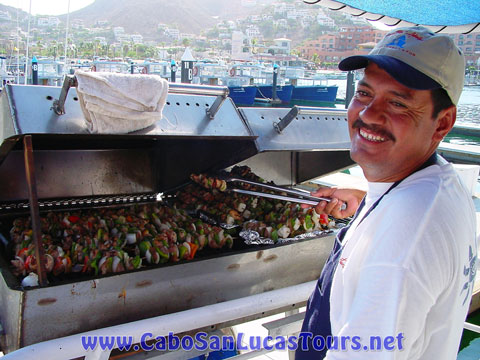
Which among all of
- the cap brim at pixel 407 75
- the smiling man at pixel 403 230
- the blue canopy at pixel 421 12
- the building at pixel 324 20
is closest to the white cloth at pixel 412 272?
the smiling man at pixel 403 230

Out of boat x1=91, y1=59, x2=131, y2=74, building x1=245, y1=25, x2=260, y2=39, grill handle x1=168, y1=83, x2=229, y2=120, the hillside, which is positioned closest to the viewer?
grill handle x1=168, y1=83, x2=229, y2=120

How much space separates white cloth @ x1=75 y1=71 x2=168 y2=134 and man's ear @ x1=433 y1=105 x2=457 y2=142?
3.51 feet

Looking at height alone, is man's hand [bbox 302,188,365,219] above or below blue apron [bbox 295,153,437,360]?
above

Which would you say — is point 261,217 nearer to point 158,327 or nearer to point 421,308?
point 158,327

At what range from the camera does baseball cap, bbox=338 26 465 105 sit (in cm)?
109

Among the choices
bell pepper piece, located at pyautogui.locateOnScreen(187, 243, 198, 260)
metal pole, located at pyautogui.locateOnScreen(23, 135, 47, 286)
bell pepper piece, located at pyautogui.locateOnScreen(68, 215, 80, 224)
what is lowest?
bell pepper piece, located at pyautogui.locateOnScreen(187, 243, 198, 260)

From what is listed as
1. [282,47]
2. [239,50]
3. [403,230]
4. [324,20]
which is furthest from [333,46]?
[403,230]

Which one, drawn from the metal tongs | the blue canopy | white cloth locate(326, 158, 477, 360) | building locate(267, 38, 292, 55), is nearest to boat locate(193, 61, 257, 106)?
the blue canopy

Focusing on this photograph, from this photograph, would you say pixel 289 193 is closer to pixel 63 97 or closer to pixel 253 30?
pixel 63 97

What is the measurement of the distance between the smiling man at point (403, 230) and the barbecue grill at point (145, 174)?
2.40 feet

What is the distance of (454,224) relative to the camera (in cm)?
101

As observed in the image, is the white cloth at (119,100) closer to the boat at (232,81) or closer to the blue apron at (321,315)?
the blue apron at (321,315)

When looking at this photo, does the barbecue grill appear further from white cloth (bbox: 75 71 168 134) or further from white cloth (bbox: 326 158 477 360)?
white cloth (bbox: 326 158 477 360)

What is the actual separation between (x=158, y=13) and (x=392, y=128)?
85.0m
